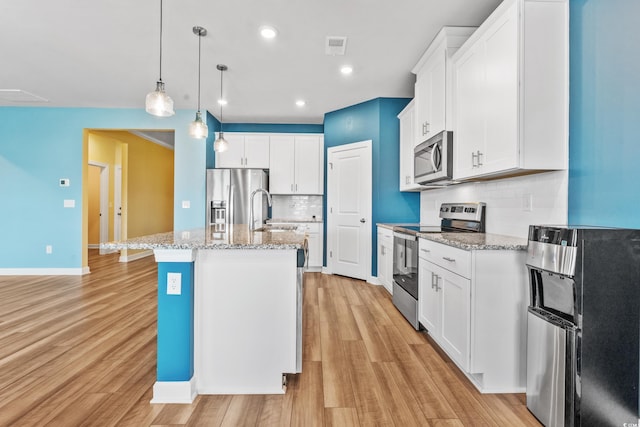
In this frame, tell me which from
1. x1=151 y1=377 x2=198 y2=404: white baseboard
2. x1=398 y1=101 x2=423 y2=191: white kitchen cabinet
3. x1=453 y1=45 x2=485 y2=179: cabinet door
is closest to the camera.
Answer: x1=151 y1=377 x2=198 y2=404: white baseboard

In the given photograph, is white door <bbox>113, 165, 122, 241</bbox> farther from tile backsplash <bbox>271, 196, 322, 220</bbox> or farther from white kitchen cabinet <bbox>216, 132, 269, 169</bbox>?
tile backsplash <bbox>271, 196, 322, 220</bbox>

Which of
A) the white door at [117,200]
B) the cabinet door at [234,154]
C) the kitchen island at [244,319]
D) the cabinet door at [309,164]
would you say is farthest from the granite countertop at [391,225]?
the white door at [117,200]

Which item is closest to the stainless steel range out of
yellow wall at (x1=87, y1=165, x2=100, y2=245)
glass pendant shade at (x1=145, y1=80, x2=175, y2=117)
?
glass pendant shade at (x1=145, y1=80, x2=175, y2=117)

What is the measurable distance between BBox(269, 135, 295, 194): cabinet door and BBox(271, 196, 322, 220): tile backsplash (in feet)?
1.02

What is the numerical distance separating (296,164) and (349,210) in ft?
4.81

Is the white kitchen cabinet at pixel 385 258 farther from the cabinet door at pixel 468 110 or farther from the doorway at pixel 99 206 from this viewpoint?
the doorway at pixel 99 206

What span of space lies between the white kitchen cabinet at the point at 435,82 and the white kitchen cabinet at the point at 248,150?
3.00m

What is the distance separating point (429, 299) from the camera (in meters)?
2.56

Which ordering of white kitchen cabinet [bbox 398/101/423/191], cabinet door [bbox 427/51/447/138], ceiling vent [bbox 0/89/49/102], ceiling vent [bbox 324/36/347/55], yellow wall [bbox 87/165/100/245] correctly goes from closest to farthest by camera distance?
cabinet door [bbox 427/51/447/138], ceiling vent [bbox 324/36/347/55], white kitchen cabinet [bbox 398/101/423/191], ceiling vent [bbox 0/89/49/102], yellow wall [bbox 87/165/100/245]

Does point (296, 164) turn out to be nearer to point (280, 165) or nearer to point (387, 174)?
point (280, 165)

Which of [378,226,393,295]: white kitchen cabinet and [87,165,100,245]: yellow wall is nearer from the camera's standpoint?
[378,226,393,295]: white kitchen cabinet

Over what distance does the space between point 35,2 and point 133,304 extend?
286 centimetres

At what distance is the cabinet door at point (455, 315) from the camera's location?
1.95 meters

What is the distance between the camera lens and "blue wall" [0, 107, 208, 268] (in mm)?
5094
